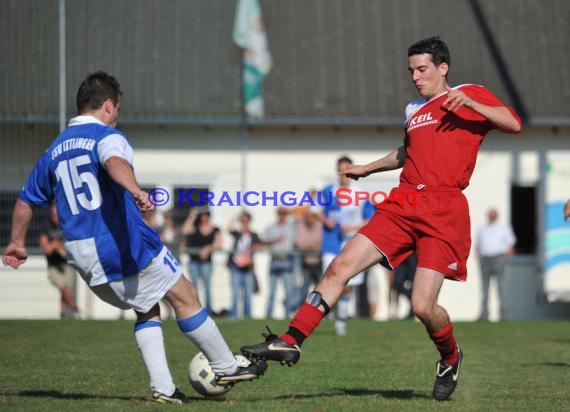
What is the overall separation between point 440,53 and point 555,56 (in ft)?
57.9

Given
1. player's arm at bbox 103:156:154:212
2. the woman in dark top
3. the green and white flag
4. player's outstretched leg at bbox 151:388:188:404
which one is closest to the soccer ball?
player's outstretched leg at bbox 151:388:188:404

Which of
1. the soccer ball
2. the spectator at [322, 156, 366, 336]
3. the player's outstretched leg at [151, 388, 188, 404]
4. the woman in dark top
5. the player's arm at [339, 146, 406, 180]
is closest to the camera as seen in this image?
the player's outstretched leg at [151, 388, 188, 404]

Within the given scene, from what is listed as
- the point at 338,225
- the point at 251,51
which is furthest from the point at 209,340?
the point at 251,51

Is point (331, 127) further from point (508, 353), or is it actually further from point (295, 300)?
point (508, 353)

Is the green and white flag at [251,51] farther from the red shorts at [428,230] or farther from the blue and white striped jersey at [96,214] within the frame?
the blue and white striped jersey at [96,214]

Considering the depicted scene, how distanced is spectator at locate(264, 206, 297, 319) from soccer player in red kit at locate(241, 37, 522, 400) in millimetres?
12582

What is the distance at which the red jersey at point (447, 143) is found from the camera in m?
7.65

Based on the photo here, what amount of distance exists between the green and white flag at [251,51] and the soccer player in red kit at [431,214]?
14.1m

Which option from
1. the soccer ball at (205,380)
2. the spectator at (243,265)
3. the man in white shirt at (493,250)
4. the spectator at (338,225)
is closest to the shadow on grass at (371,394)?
the soccer ball at (205,380)

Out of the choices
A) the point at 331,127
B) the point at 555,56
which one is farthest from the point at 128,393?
the point at 555,56

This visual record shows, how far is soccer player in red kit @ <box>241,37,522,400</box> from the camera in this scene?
755 cm

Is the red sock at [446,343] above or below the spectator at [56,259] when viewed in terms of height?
above

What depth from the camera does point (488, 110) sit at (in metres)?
7.46

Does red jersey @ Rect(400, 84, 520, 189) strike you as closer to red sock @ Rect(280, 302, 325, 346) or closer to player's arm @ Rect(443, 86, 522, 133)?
player's arm @ Rect(443, 86, 522, 133)
